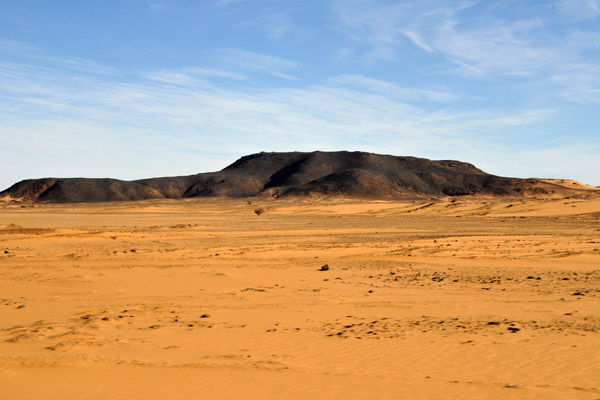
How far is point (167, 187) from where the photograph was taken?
153250 mm

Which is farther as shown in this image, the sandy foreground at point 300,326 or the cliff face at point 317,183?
the cliff face at point 317,183

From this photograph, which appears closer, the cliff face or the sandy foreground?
the sandy foreground

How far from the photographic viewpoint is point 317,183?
446ft

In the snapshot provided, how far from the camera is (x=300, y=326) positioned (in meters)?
9.95

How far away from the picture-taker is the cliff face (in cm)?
13300

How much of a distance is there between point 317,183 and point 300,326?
126133 millimetres

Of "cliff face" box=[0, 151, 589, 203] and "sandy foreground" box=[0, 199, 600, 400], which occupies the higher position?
"cliff face" box=[0, 151, 589, 203]

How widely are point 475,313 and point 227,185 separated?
137790 millimetres

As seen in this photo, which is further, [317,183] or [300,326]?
[317,183]

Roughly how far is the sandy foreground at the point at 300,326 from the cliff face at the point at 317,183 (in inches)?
4134

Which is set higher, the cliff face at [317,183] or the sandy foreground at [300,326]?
the cliff face at [317,183]

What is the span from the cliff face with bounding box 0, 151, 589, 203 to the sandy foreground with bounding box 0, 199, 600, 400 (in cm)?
10500

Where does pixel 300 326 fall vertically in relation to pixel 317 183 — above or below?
below

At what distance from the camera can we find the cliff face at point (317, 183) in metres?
133
